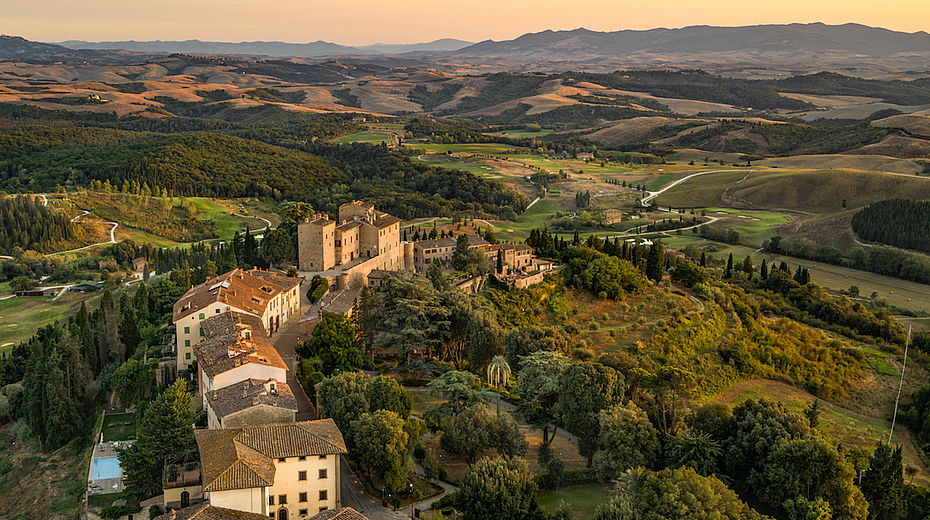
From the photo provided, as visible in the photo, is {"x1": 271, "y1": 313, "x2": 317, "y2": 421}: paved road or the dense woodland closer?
{"x1": 271, "y1": 313, "x2": 317, "y2": 421}: paved road

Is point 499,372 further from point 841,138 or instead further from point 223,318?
point 841,138

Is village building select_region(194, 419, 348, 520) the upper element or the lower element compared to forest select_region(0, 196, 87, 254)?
upper

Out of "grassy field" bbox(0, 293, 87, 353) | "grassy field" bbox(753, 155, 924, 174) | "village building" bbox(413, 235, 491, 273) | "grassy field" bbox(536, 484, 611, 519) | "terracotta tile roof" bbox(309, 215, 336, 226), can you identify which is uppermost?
"terracotta tile roof" bbox(309, 215, 336, 226)

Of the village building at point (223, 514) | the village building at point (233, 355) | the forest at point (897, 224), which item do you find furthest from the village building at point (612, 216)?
the village building at point (223, 514)

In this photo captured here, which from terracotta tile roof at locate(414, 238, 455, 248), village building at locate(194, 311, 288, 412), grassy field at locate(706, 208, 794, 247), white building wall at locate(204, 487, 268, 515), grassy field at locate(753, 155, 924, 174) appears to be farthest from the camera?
grassy field at locate(753, 155, 924, 174)

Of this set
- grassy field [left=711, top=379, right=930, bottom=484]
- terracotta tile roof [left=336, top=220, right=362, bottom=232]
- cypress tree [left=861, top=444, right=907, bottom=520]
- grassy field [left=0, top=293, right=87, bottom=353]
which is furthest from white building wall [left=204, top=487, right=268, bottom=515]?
grassy field [left=0, top=293, right=87, bottom=353]

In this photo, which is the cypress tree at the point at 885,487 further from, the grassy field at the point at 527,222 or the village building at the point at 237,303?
the grassy field at the point at 527,222

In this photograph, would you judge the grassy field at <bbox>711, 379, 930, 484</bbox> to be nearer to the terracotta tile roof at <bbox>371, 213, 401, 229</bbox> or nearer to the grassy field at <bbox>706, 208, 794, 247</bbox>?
the terracotta tile roof at <bbox>371, 213, 401, 229</bbox>

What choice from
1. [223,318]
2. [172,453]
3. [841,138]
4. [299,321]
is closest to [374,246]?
[299,321]

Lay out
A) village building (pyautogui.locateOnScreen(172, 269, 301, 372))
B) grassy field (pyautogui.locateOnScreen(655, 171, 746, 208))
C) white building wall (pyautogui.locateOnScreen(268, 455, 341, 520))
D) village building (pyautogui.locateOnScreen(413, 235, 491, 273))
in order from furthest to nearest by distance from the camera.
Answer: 1. grassy field (pyautogui.locateOnScreen(655, 171, 746, 208))
2. village building (pyautogui.locateOnScreen(413, 235, 491, 273))
3. village building (pyautogui.locateOnScreen(172, 269, 301, 372))
4. white building wall (pyautogui.locateOnScreen(268, 455, 341, 520))
